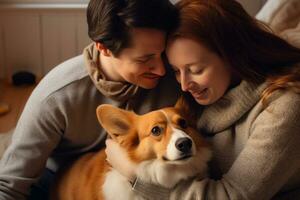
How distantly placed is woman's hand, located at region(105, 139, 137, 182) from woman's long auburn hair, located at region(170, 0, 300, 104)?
0.36m

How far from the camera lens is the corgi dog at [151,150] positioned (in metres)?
1.34

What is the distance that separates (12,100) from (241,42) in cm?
161

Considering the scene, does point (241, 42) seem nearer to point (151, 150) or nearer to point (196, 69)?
point (196, 69)

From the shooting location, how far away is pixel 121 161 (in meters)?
1.45

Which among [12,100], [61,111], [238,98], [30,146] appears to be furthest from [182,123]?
[12,100]

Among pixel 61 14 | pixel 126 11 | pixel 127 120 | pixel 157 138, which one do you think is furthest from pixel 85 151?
pixel 61 14

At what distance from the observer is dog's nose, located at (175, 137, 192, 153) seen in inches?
51.2

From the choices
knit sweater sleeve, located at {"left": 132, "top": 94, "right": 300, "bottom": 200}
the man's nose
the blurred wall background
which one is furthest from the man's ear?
the blurred wall background

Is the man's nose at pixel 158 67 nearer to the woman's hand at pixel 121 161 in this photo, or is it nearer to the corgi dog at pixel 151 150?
the corgi dog at pixel 151 150

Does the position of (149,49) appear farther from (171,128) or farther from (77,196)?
(77,196)

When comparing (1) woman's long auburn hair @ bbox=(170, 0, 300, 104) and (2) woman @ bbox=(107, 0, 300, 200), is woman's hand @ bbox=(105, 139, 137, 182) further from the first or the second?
(1) woman's long auburn hair @ bbox=(170, 0, 300, 104)

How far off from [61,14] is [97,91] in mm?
1354

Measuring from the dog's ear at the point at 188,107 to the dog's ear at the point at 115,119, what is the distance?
148 mm

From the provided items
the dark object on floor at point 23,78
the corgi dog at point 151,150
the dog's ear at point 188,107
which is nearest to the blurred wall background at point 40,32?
the dark object on floor at point 23,78
